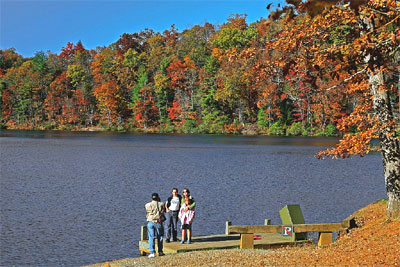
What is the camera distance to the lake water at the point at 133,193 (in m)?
19.7

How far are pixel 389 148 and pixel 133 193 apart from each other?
63.8ft

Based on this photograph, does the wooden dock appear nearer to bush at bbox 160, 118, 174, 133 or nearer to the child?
the child

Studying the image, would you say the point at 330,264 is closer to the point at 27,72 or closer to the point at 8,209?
the point at 8,209

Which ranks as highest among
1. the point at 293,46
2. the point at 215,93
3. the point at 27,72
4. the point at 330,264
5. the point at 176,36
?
the point at 176,36

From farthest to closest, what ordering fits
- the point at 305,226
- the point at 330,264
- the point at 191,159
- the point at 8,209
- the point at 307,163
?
the point at 191,159
the point at 307,163
the point at 8,209
the point at 305,226
the point at 330,264

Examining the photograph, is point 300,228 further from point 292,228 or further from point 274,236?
point 274,236

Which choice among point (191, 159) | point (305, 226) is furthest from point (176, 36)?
point (305, 226)

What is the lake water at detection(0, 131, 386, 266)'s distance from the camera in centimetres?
1967

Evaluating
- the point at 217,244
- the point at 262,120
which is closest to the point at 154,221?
the point at 217,244

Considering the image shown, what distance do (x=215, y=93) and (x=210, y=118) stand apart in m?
6.65

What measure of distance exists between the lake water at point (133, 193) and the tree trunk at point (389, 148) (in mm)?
7328

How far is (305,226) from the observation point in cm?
1545

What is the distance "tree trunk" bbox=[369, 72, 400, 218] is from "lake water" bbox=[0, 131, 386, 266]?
24.0ft

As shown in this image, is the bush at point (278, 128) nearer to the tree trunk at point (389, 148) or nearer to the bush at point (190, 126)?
the bush at point (190, 126)
